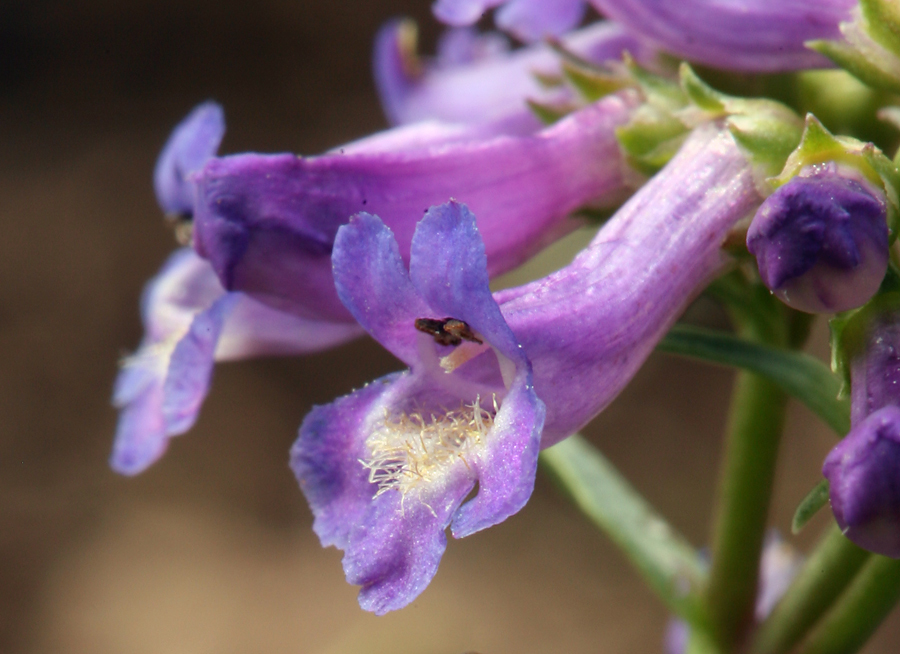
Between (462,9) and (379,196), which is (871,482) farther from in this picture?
(462,9)

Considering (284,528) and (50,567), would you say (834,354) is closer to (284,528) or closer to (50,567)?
(284,528)

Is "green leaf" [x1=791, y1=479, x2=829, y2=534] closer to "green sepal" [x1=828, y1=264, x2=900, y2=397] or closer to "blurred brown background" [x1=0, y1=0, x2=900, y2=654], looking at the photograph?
"green sepal" [x1=828, y1=264, x2=900, y2=397]

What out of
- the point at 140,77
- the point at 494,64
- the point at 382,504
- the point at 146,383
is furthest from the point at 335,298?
the point at 140,77

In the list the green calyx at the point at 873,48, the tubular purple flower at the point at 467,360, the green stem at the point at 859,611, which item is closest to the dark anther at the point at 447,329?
the tubular purple flower at the point at 467,360

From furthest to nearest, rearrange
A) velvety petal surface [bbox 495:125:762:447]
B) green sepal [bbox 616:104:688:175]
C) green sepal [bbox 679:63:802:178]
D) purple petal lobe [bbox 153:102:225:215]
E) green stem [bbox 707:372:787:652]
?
green stem [bbox 707:372:787:652] < purple petal lobe [bbox 153:102:225:215] < green sepal [bbox 616:104:688:175] < green sepal [bbox 679:63:802:178] < velvety petal surface [bbox 495:125:762:447]

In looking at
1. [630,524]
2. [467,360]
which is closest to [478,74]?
[630,524]

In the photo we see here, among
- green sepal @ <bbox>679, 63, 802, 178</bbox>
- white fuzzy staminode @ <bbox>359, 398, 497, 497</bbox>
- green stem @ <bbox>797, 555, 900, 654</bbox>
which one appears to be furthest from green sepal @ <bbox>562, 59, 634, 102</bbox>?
green stem @ <bbox>797, 555, 900, 654</bbox>
